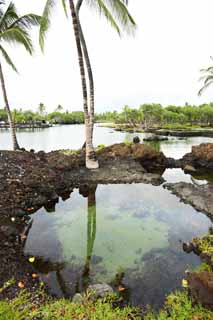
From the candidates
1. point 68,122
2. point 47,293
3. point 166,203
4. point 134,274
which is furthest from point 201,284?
point 68,122

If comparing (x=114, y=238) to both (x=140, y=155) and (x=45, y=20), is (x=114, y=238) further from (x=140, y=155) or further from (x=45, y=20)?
(x=45, y=20)

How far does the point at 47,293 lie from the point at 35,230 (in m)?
2.12

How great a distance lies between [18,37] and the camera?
36.0 feet

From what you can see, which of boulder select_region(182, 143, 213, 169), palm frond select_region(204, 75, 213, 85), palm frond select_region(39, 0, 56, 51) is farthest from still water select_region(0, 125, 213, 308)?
palm frond select_region(204, 75, 213, 85)

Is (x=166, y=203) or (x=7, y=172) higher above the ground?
(x=7, y=172)

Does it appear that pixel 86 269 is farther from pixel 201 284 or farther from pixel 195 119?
pixel 195 119

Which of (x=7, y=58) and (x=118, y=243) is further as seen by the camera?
(x=7, y=58)

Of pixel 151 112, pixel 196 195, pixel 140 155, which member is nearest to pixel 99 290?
pixel 196 195

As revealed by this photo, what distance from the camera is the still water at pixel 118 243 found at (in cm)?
340

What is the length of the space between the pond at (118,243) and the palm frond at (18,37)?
28.4 feet

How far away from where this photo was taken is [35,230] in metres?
5.05

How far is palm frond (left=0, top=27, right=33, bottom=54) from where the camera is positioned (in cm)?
1058

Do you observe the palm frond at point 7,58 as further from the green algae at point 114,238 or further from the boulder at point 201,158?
the boulder at point 201,158

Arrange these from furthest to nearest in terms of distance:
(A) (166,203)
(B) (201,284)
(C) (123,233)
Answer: (A) (166,203) < (C) (123,233) < (B) (201,284)
